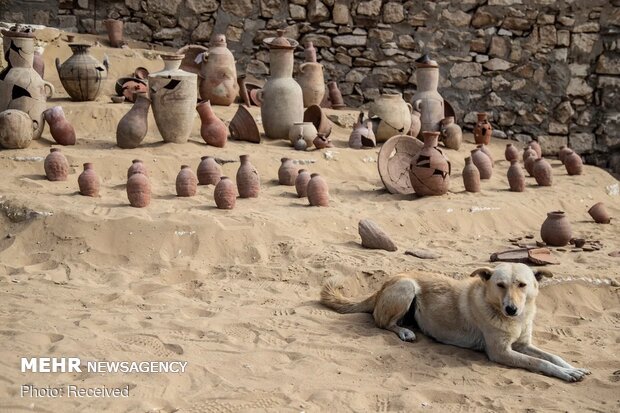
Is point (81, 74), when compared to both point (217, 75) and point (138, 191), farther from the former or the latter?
point (138, 191)

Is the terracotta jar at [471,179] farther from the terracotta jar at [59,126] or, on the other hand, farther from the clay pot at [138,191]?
the terracotta jar at [59,126]

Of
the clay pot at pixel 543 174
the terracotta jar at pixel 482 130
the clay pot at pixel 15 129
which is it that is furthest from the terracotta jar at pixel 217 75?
the clay pot at pixel 543 174

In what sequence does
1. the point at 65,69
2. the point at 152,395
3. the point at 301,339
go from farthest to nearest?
the point at 65,69, the point at 301,339, the point at 152,395

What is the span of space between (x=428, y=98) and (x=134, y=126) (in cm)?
397

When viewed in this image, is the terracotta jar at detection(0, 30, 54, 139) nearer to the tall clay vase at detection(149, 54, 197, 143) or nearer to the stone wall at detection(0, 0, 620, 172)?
the tall clay vase at detection(149, 54, 197, 143)

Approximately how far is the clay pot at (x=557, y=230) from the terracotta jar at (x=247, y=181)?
2.72 metres

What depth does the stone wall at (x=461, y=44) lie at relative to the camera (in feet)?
37.8

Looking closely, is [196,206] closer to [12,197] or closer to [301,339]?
[12,197]

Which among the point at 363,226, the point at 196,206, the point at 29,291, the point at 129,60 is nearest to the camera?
the point at 29,291

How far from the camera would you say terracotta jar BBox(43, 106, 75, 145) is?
335 inches

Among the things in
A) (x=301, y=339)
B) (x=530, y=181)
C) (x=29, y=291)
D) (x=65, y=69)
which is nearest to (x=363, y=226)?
(x=301, y=339)

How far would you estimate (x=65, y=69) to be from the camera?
944 centimetres

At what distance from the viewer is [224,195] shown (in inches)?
279

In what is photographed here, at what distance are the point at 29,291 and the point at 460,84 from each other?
8.01 meters
